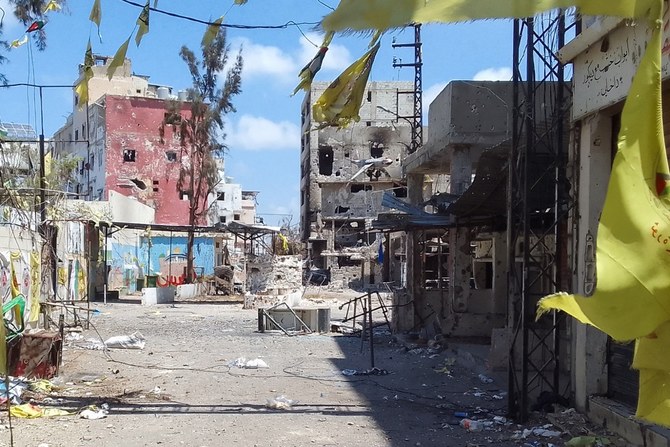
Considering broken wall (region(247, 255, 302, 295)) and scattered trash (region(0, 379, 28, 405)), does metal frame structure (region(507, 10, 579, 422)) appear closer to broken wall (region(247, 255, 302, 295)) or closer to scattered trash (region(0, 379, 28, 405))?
scattered trash (region(0, 379, 28, 405))

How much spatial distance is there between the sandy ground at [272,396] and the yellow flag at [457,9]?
18.3 feet

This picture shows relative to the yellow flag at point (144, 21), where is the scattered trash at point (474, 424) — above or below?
below

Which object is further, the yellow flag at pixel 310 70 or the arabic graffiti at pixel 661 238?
the yellow flag at pixel 310 70

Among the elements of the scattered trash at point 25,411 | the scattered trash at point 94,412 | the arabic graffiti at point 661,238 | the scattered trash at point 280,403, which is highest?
the arabic graffiti at point 661,238

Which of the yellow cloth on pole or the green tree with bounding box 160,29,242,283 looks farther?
the green tree with bounding box 160,29,242,283

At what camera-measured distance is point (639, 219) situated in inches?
98.8

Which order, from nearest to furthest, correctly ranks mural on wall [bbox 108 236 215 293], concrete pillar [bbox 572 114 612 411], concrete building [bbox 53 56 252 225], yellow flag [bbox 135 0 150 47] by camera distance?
yellow flag [bbox 135 0 150 47] → concrete pillar [bbox 572 114 612 411] → mural on wall [bbox 108 236 215 293] → concrete building [bbox 53 56 252 225]

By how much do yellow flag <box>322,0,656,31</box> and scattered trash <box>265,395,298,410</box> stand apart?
711 cm

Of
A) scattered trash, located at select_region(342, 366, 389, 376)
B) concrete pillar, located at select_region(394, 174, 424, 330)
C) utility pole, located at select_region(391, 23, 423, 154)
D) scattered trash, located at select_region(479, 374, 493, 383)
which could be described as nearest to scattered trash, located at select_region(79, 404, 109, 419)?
scattered trash, located at select_region(342, 366, 389, 376)

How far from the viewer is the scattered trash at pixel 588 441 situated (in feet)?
23.1

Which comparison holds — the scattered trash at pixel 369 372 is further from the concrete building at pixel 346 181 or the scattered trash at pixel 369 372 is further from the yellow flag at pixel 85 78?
the concrete building at pixel 346 181

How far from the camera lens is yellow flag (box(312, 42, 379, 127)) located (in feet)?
14.6

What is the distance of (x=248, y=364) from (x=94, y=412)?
14.5 feet

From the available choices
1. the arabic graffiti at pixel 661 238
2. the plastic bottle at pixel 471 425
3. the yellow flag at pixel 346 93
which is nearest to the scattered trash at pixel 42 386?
the plastic bottle at pixel 471 425
